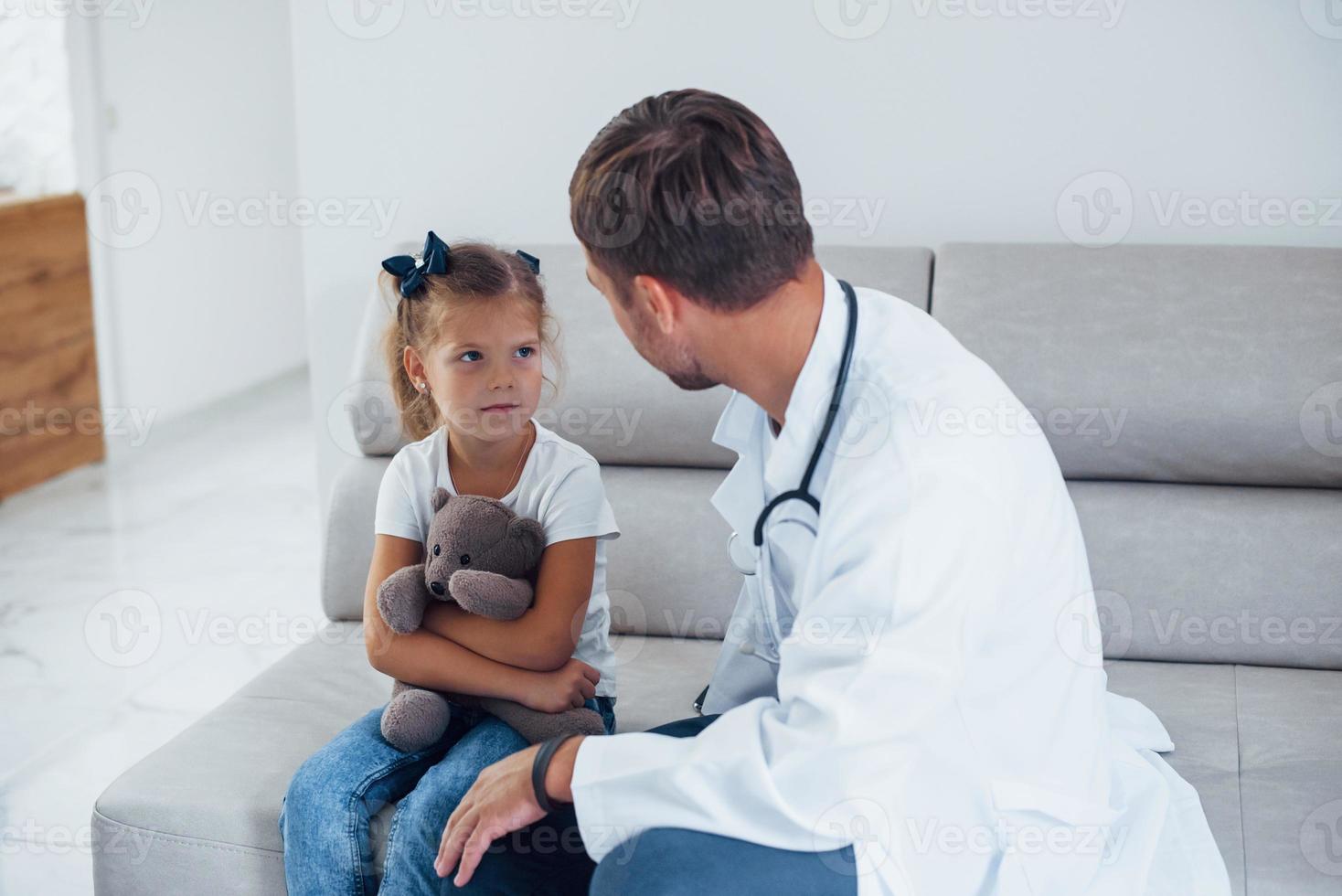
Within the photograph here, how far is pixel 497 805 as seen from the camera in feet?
3.83

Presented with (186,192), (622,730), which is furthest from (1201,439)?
(186,192)

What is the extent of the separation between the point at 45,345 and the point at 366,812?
2782 mm

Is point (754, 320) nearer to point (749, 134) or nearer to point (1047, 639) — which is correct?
point (749, 134)

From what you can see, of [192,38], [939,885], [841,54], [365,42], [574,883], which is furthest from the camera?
[192,38]

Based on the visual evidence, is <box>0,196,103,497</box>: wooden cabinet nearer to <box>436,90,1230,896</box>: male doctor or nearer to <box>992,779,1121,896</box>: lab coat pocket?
<box>436,90,1230,896</box>: male doctor

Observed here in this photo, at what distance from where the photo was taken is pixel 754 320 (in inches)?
45.5

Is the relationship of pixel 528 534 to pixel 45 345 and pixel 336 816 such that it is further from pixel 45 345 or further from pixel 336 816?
pixel 45 345

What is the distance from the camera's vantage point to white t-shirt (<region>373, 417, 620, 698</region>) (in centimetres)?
147

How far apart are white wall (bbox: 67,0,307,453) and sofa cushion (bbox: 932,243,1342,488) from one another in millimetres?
3123

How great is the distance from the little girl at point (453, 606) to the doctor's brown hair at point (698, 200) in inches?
16.0

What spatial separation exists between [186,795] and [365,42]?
1.34m

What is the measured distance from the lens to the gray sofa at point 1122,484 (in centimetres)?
165

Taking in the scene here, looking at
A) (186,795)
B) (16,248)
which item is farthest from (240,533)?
(186,795)

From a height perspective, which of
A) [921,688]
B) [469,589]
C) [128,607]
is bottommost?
[128,607]
